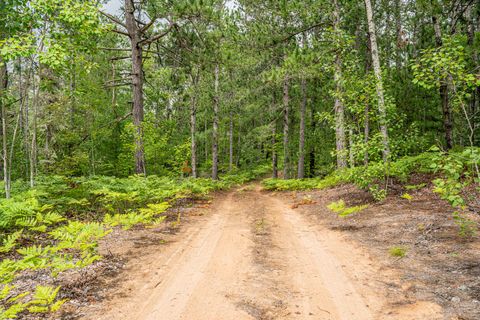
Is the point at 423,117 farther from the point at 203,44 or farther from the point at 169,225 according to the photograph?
the point at 169,225

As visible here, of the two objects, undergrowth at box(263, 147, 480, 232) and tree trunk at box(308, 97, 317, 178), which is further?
tree trunk at box(308, 97, 317, 178)

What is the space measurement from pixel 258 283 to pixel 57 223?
5.71 m

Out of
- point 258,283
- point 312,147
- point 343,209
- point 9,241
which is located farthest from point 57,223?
point 312,147

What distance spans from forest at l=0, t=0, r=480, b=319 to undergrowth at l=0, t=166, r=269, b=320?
34 mm

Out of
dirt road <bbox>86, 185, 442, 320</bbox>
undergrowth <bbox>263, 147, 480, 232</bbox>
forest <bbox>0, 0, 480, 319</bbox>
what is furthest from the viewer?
forest <bbox>0, 0, 480, 319</bbox>

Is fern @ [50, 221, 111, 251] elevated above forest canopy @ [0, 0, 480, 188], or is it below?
below

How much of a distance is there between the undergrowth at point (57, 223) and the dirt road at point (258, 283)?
83 centimetres

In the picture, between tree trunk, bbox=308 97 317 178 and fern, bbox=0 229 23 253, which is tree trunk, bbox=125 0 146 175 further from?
tree trunk, bbox=308 97 317 178

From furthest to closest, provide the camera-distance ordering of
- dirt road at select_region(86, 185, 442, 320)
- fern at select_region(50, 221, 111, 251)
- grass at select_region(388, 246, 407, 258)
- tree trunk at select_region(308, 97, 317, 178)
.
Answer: tree trunk at select_region(308, 97, 317, 178), grass at select_region(388, 246, 407, 258), fern at select_region(50, 221, 111, 251), dirt road at select_region(86, 185, 442, 320)

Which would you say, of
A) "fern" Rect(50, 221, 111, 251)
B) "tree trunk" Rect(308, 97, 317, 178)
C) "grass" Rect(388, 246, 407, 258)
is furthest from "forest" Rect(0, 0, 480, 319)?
"grass" Rect(388, 246, 407, 258)

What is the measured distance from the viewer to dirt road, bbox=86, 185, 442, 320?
3439mm

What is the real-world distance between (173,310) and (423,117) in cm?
2022

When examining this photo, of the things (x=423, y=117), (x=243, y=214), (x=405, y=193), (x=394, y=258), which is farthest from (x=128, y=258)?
(x=423, y=117)

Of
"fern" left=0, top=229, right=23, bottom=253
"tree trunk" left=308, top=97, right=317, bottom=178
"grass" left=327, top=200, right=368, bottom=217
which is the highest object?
"tree trunk" left=308, top=97, right=317, bottom=178
